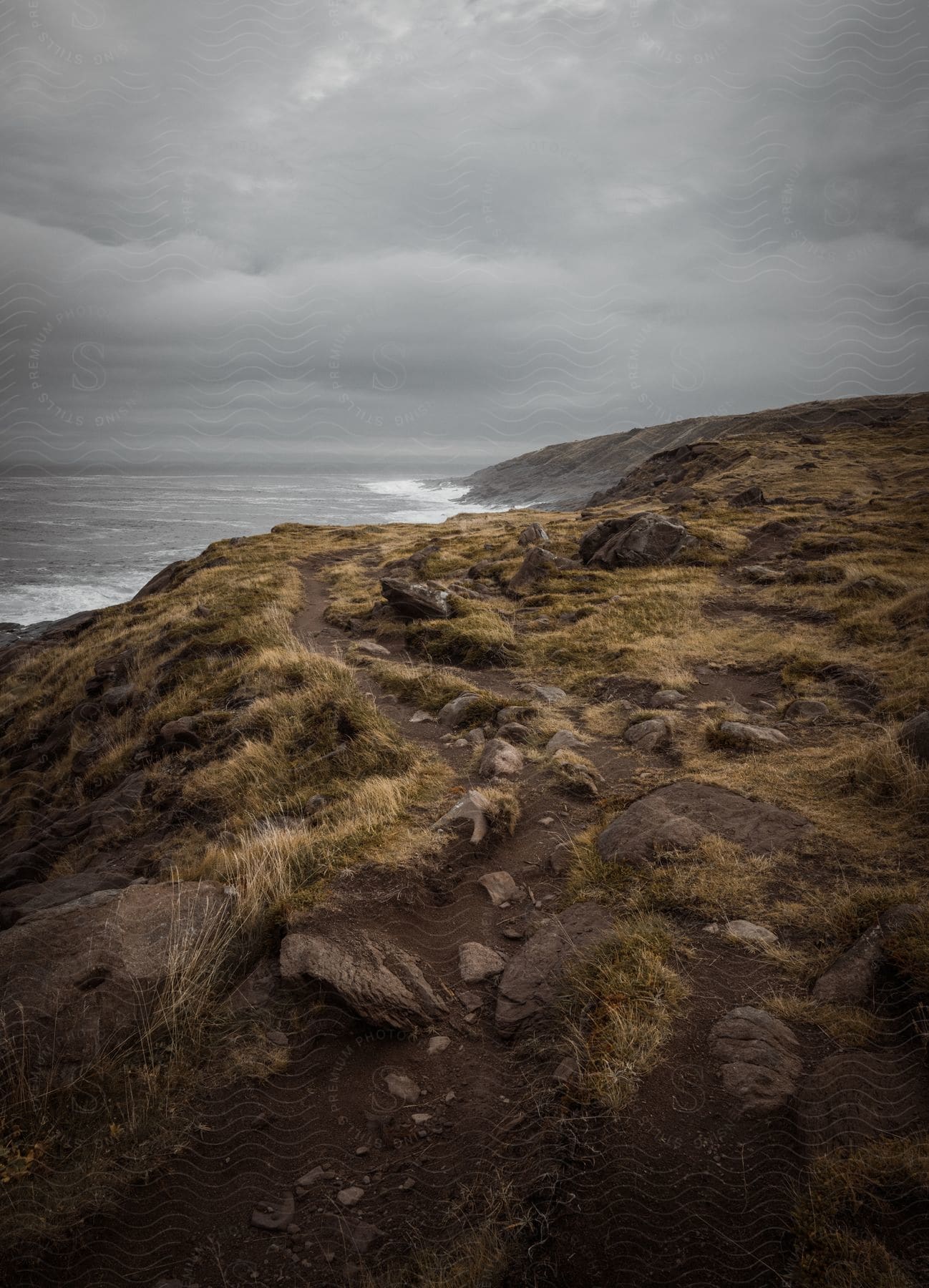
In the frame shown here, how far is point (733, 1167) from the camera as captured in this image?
3076 millimetres

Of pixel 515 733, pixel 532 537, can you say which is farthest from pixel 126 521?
pixel 515 733

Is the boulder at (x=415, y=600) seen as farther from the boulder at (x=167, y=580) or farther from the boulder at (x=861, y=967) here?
the boulder at (x=167, y=580)

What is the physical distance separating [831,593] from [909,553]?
576 cm

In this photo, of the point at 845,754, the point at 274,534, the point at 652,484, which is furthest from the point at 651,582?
the point at 652,484

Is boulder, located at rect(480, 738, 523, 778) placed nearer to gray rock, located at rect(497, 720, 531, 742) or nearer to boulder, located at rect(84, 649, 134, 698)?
gray rock, located at rect(497, 720, 531, 742)

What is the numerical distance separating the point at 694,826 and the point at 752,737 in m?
2.80

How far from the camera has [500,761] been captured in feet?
26.8

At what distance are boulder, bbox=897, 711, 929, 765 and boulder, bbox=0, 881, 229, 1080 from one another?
6.92 m

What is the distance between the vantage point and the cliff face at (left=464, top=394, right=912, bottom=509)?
76375mm

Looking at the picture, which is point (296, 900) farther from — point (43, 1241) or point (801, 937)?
point (801, 937)

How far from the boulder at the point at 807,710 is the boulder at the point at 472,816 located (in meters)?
5.22

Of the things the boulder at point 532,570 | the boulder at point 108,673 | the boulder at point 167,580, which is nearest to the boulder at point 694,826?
the boulder at point 532,570

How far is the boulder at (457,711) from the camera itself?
33.4ft

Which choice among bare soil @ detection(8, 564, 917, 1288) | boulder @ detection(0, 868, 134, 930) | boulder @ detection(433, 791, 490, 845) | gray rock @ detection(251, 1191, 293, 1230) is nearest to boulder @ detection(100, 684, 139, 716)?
boulder @ detection(0, 868, 134, 930)
